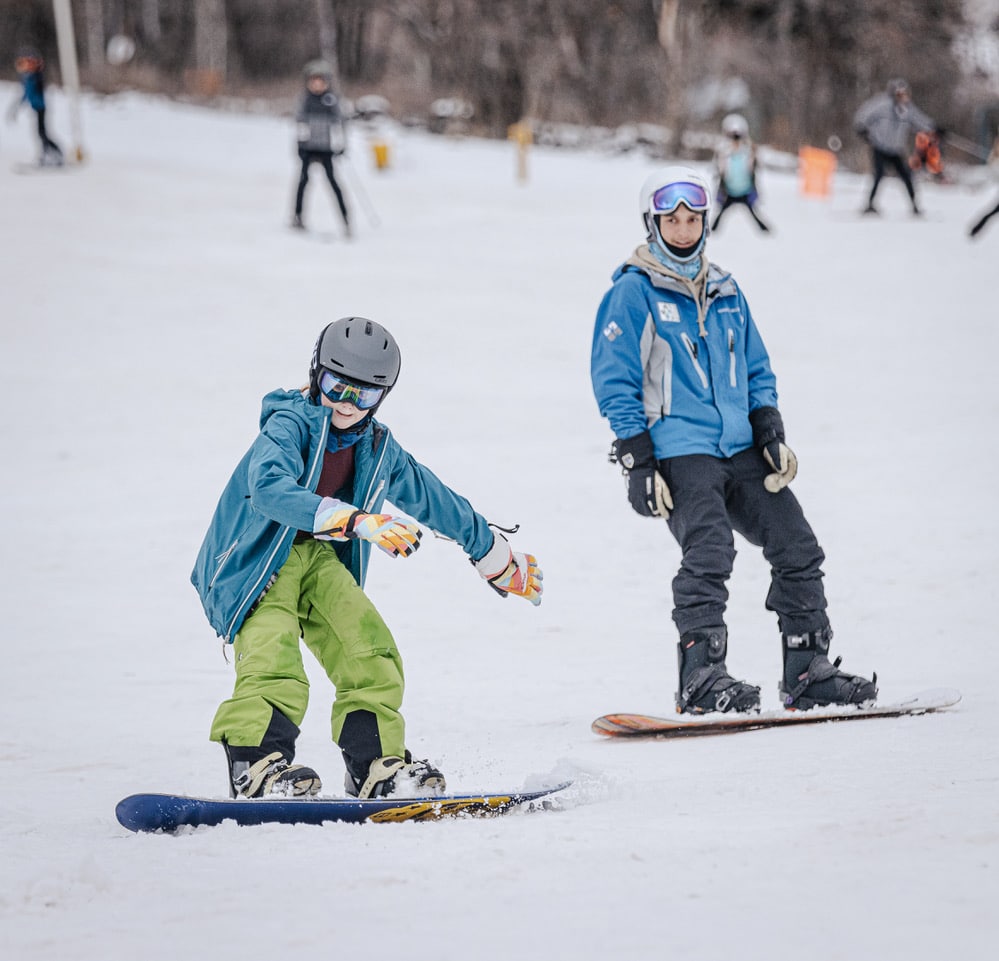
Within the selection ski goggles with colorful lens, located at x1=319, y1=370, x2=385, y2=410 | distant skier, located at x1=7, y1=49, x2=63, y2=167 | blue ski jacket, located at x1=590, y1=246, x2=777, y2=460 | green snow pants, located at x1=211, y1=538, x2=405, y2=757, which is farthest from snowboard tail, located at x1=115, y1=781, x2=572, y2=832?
distant skier, located at x1=7, y1=49, x2=63, y2=167

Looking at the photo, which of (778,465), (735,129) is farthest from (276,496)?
(735,129)

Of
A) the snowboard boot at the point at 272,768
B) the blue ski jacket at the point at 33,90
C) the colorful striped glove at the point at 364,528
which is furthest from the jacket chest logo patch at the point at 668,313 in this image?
the blue ski jacket at the point at 33,90

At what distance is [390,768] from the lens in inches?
136

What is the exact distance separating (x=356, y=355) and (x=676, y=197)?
4.71 ft

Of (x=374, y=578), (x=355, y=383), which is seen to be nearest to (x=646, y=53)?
(x=374, y=578)

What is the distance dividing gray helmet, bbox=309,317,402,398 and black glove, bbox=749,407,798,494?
1.39 meters

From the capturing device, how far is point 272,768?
336 centimetres

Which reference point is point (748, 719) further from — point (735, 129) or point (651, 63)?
point (651, 63)

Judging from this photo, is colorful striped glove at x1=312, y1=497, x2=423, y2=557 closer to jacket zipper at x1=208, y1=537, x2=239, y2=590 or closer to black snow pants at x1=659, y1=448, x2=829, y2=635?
jacket zipper at x1=208, y1=537, x2=239, y2=590

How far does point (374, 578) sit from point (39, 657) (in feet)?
5.84

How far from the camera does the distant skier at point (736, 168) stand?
15422 millimetres

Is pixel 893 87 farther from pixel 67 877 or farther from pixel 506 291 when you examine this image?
pixel 67 877

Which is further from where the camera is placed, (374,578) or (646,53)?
(646,53)

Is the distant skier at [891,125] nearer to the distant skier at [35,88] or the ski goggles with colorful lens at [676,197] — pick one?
the distant skier at [35,88]
